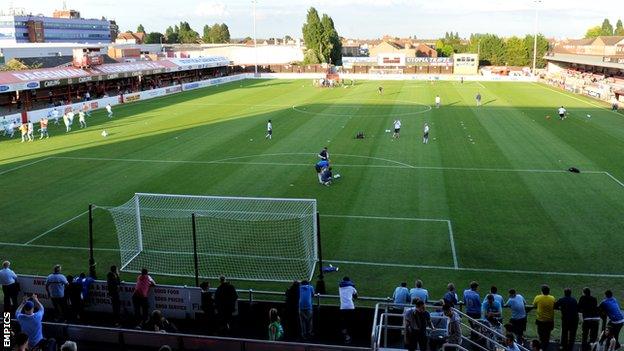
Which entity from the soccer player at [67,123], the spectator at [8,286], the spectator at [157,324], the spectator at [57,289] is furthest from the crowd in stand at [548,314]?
the soccer player at [67,123]

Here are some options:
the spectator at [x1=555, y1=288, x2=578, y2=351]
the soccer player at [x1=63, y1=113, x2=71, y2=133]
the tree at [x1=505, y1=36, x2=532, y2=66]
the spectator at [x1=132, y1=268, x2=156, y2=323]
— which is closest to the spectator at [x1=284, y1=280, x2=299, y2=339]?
the spectator at [x1=132, y1=268, x2=156, y2=323]

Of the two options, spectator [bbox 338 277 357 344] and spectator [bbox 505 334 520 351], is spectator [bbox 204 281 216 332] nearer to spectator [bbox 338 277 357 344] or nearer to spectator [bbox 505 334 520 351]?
spectator [bbox 338 277 357 344]

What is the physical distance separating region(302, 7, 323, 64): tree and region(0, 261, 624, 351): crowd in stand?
126736mm

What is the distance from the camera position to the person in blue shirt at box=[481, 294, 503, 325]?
12125 millimetres

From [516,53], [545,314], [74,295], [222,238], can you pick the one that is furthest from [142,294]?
[516,53]

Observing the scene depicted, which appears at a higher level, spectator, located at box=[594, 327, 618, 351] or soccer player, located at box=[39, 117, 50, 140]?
soccer player, located at box=[39, 117, 50, 140]

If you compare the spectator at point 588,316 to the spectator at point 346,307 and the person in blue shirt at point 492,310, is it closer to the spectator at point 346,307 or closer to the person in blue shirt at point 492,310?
the person in blue shirt at point 492,310

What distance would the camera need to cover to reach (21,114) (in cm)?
4756

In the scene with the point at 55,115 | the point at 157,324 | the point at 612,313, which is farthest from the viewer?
the point at 55,115

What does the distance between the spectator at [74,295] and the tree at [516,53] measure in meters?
143

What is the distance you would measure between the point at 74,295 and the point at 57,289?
424mm

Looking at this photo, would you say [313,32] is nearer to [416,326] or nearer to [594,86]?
[594,86]

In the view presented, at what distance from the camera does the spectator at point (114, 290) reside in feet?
45.9

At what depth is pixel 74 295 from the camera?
14.1 m
